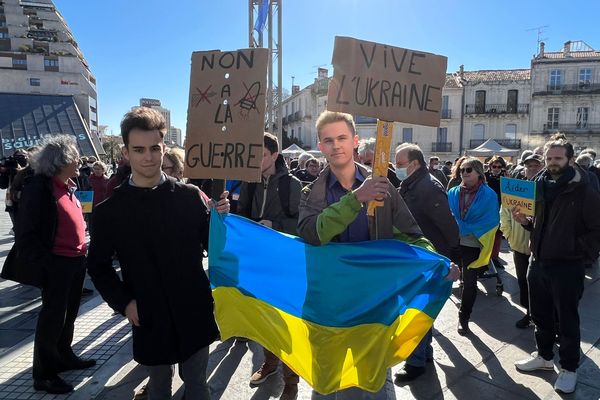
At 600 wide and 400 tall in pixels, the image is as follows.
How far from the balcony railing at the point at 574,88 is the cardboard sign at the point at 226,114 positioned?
137ft

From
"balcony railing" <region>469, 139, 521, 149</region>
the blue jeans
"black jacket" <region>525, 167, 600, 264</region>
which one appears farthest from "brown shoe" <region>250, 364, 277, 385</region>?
"balcony railing" <region>469, 139, 521, 149</region>

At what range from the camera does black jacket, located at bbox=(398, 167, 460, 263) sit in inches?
141

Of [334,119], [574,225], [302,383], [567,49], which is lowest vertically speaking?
[302,383]

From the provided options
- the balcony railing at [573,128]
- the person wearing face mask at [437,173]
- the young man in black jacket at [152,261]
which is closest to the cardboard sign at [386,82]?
the young man in black jacket at [152,261]

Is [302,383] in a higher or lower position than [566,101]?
lower

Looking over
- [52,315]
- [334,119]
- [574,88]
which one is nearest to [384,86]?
[334,119]

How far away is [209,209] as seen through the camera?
253cm

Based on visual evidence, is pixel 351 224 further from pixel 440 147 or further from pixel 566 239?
pixel 440 147

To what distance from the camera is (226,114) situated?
252 centimetres

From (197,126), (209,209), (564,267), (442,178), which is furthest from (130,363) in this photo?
(442,178)

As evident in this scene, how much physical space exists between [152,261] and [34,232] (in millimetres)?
1429

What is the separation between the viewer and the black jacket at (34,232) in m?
2.96

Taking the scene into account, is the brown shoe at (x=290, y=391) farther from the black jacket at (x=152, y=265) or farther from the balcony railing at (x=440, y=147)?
the balcony railing at (x=440, y=147)

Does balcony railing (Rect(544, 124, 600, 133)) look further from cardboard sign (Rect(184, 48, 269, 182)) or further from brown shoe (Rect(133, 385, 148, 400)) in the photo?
brown shoe (Rect(133, 385, 148, 400))
